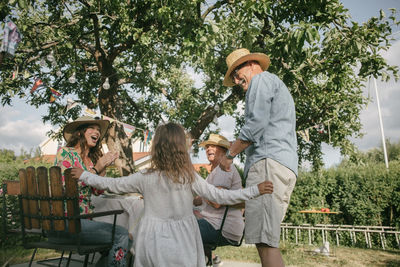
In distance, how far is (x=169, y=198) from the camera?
2.11m

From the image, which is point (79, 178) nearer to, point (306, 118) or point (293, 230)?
point (293, 230)

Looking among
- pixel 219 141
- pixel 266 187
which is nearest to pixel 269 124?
pixel 266 187

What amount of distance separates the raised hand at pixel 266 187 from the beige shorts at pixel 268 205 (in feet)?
0.27

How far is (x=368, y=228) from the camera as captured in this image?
870 cm

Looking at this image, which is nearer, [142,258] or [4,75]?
[142,258]

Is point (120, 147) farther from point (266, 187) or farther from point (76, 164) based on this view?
point (266, 187)

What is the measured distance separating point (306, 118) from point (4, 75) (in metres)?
9.22

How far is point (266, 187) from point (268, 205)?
0.46 ft

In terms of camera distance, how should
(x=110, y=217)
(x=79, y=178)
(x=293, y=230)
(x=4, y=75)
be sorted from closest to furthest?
(x=79, y=178), (x=110, y=217), (x=4, y=75), (x=293, y=230)

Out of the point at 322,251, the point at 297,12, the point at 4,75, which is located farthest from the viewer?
the point at 4,75

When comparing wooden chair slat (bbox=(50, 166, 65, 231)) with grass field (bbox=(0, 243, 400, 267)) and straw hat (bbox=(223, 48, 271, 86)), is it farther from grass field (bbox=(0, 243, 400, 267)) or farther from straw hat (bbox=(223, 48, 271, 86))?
grass field (bbox=(0, 243, 400, 267))

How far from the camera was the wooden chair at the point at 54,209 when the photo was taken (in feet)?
7.29

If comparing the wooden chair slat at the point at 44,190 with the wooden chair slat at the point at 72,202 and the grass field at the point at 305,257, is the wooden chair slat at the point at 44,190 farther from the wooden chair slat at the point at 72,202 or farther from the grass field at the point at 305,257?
the grass field at the point at 305,257

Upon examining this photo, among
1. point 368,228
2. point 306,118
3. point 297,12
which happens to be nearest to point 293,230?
point 368,228
